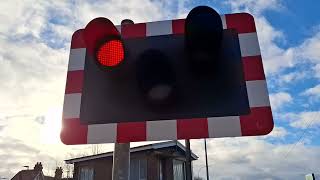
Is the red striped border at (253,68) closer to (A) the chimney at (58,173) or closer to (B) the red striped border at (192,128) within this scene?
(B) the red striped border at (192,128)

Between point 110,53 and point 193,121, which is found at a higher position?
point 110,53

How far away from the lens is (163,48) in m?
2.18

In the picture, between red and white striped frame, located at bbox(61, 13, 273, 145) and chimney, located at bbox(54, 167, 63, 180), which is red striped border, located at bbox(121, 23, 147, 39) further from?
chimney, located at bbox(54, 167, 63, 180)

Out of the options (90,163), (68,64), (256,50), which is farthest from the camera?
(90,163)

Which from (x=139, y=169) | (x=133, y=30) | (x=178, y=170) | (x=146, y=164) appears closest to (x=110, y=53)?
(x=133, y=30)

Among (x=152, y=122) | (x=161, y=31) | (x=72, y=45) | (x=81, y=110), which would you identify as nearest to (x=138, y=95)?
(x=152, y=122)

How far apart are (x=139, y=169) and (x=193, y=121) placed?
21.3 m

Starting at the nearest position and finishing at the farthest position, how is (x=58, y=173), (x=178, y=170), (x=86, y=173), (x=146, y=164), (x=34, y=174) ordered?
(x=146, y=164) < (x=178, y=170) < (x=86, y=173) < (x=58, y=173) < (x=34, y=174)

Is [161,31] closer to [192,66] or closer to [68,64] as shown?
[192,66]

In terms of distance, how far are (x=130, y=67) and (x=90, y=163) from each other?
2448cm

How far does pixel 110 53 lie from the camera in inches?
76.9

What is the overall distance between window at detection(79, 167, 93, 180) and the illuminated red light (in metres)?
24.6

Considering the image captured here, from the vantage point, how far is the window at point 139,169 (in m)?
22.2

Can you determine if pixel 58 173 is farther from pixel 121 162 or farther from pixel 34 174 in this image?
pixel 121 162
